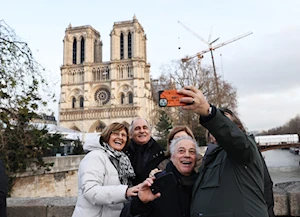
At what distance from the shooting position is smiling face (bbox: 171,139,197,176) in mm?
1977

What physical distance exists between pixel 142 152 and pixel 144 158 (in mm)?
125

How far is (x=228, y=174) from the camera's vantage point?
5.43 ft

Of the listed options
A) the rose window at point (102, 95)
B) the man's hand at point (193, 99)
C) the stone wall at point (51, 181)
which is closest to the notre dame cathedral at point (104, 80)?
the rose window at point (102, 95)

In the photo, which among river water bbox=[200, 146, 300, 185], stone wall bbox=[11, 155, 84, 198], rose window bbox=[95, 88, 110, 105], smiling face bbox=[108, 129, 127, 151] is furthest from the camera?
rose window bbox=[95, 88, 110, 105]

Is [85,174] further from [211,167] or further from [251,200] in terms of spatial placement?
[251,200]

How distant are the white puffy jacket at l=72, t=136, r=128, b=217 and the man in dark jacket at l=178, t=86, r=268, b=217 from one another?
1.83 ft

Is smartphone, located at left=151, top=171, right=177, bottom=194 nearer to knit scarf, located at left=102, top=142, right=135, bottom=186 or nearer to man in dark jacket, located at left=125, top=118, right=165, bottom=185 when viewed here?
knit scarf, located at left=102, top=142, right=135, bottom=186

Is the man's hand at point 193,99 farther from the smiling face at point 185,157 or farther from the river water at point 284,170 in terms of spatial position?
the river water at point 284,170

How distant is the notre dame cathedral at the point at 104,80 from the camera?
50.1 metres

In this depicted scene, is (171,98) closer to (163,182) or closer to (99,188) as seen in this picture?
(163,182)

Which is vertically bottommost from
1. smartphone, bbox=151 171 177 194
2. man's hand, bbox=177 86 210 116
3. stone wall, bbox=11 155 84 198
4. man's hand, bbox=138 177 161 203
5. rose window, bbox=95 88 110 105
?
stone wall, bbox=11 155 84 198

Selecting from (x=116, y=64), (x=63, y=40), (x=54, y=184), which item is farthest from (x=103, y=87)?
(x=54, y=184)

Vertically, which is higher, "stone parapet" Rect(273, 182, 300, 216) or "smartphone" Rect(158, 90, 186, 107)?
"smartphone" Rect(158, 90, 186, 107)

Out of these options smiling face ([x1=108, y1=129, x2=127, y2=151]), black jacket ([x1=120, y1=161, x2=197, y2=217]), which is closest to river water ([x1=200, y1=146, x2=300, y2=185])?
smiling face ([x1=108, y1=129, x2=127, y2=151])
